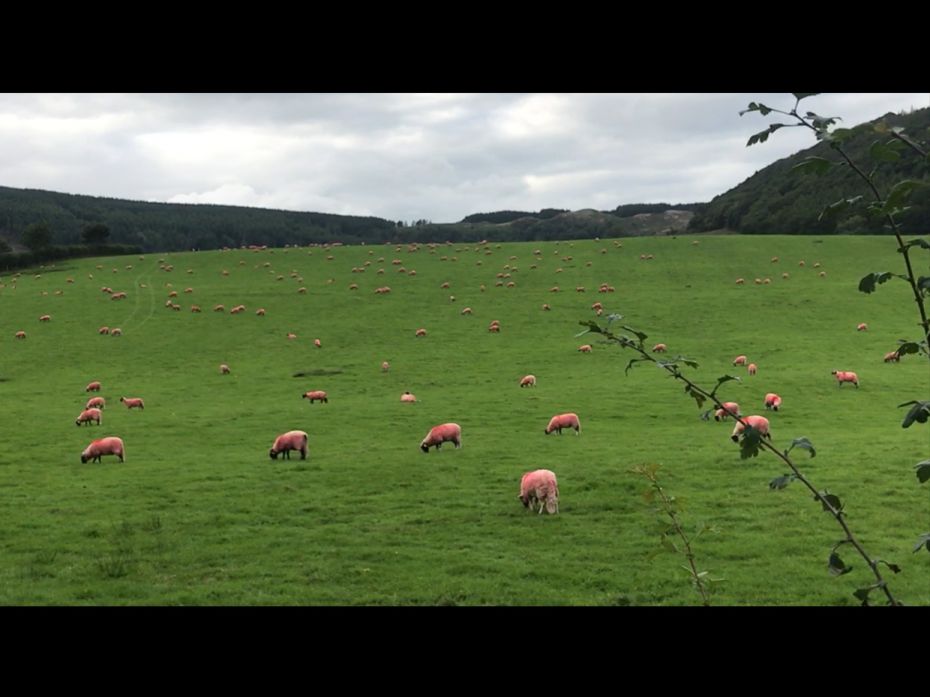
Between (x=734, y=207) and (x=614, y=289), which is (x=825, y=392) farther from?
(x=734, y=207)

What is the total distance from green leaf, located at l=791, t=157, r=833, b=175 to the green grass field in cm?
137

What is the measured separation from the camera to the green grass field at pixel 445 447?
12.4 metres

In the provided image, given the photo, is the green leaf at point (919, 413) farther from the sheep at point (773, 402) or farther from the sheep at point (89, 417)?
the sheep at point (89, 417)

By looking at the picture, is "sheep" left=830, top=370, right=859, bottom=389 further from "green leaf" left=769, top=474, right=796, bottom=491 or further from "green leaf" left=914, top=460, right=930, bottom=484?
"green leaf" left=769, top=474, right=796, bottom=491

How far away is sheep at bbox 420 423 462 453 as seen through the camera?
2252cm

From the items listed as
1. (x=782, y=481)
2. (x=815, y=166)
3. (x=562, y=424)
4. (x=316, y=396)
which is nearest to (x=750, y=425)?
(x=782, y=481)

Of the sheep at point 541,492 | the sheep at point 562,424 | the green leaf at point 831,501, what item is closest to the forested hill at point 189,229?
the sheep at point 562,424

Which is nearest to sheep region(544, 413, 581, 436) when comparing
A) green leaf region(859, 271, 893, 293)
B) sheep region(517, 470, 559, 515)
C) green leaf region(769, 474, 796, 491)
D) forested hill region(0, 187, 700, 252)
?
sheep region(517, 470, 559, 515)
